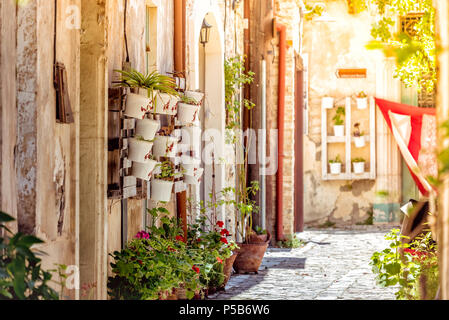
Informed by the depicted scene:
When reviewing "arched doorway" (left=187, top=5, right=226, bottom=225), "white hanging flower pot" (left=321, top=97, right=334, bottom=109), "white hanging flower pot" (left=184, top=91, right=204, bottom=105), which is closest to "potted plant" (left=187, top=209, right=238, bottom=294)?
"arched doorway" (left=187, top=5, right=226, bottom=225)

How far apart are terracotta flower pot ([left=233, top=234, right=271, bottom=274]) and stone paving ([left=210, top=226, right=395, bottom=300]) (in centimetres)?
15

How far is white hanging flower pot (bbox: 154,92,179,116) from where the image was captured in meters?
5.75

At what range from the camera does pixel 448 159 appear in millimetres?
2064

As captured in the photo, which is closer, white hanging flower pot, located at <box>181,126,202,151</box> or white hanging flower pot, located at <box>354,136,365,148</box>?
white hanging flower pot, located at <box>181,126,202,151</box>

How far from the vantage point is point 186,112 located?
6.64m

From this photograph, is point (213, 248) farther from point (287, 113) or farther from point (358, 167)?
Result: point (358, 167)

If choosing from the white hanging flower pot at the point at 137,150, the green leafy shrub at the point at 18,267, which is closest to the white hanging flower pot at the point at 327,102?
the white hanging flower pot at the point at 137,150

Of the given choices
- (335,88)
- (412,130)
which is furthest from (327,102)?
(412,130)

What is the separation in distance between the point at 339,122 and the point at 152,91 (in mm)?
10807

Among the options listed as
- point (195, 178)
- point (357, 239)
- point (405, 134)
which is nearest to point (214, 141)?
point (195, 178)

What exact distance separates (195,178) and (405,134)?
8299 millimetres

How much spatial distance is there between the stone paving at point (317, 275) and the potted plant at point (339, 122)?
2917 millimetres

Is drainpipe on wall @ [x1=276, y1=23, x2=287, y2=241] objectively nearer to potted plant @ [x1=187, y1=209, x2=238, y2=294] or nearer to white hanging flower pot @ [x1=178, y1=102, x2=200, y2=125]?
potted plant @ [x1=187, y1=209, x2=238, y2=294]

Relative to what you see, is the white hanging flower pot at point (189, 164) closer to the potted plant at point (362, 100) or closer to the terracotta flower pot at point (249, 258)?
the terracotta flower pot at point (249, 258)
